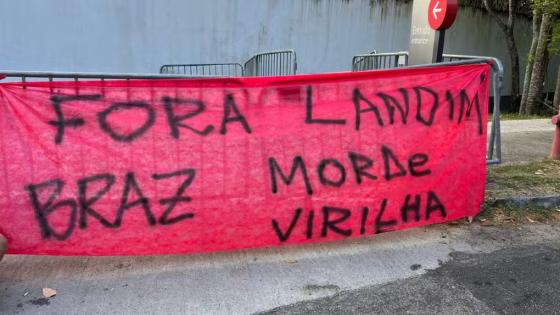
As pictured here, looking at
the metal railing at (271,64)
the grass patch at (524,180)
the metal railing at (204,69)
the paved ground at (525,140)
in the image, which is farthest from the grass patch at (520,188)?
the metal railing at (204,69)

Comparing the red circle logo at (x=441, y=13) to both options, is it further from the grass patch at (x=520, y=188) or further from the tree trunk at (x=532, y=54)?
the tree trunk at (x=532, y=54)

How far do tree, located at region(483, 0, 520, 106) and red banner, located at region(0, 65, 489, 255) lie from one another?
10.9 m

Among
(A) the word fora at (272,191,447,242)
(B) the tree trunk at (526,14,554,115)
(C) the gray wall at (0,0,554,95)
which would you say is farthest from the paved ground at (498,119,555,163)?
(C) the gray wall at (0,0,554,95)

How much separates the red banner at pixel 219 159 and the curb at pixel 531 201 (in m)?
1.12

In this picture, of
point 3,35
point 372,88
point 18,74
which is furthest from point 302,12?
point 18,74

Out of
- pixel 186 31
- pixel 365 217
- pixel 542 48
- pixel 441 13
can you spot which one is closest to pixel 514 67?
pixel 542 48

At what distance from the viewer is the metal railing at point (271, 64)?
9.57 metres

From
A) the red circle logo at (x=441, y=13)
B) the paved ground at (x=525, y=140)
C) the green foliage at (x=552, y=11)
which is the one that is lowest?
the paved ground at (x=525, y=140)

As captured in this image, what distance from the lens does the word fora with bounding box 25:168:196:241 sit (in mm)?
3492

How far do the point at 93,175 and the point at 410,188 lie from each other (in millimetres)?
2717

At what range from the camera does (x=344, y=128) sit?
398 centimetres

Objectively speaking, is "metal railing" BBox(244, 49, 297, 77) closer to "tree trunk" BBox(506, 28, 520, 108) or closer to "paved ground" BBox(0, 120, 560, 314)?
"paved ground" BBox(0, 120, 560, 314)

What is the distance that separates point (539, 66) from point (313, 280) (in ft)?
38.7

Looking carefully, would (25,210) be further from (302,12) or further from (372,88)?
(302,12)
